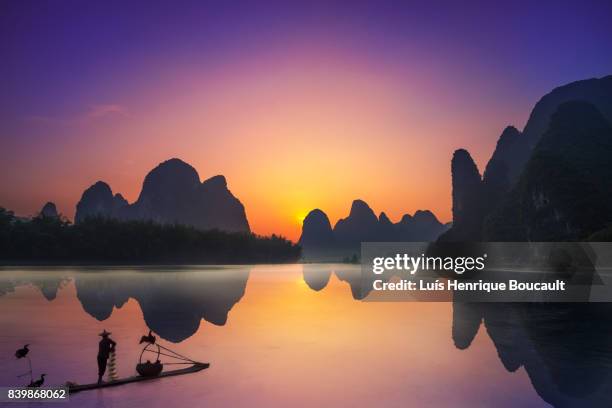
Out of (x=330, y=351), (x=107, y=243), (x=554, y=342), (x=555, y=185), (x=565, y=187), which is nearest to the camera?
(x=330, y=351)

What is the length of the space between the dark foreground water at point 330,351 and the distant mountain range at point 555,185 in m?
84.2

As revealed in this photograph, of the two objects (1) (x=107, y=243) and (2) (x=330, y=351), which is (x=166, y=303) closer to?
(2) (x=330, y=351)

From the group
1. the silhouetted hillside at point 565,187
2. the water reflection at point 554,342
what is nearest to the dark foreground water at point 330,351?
the water reflection at point 554,342

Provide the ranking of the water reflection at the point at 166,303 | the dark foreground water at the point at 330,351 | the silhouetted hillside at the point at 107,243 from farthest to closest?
the silhouetted hillside at the point at 107,243
the water reflection at the point at 166,303
the dark foreground water at the point at 330,351

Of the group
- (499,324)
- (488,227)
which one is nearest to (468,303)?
(499,324)

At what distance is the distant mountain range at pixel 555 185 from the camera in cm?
10806

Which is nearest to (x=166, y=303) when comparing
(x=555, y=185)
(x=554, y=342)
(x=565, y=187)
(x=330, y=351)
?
(x=330, y=351)

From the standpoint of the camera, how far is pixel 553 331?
74.3ft

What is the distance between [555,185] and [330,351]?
357 ft

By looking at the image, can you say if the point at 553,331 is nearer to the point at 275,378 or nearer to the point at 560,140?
the point at 275,378

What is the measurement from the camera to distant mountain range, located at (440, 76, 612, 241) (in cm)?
10806

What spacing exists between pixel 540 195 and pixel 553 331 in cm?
10511

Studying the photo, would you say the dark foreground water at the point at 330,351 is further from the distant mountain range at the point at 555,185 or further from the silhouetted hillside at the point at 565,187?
the distant mountain range at the point at 555,185

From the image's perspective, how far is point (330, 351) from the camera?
17922mm
